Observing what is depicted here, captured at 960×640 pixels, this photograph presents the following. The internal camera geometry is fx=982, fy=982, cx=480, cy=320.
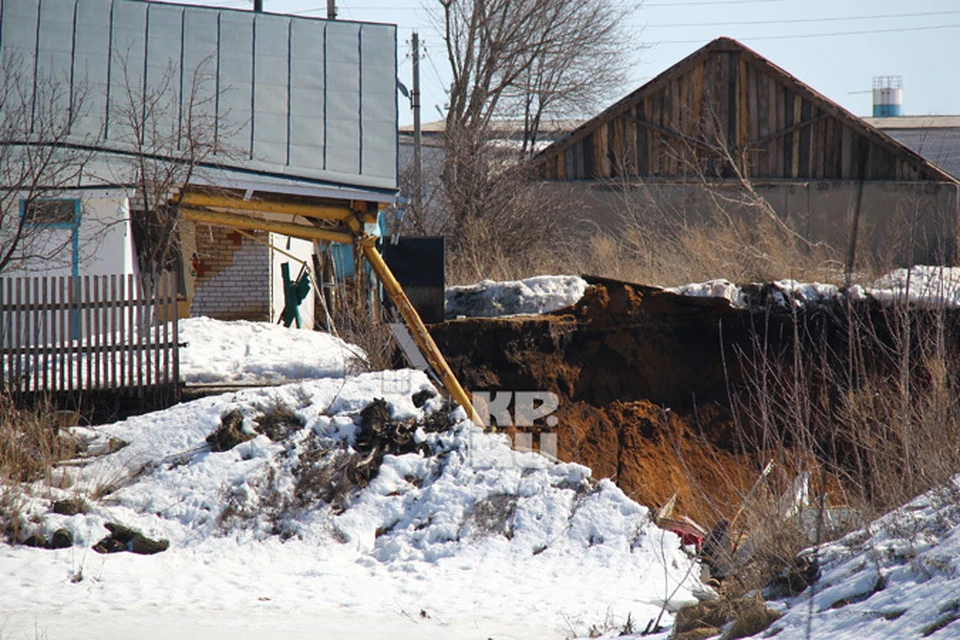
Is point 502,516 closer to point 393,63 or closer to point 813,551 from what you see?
→ point 813,551

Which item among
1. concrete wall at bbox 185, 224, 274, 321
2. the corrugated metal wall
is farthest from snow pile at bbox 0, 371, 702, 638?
concrete wall at bbox 185, 224, 274, 321

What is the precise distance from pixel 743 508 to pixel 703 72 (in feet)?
53.7

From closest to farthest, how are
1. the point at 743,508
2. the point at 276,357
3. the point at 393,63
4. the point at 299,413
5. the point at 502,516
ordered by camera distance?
1. the point at 743,508
2. the point at 502,516
3. the point at 299,413
4. the point at 276,357
5. the point at 393,63

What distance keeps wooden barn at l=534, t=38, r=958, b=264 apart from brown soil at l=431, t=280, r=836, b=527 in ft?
23.6

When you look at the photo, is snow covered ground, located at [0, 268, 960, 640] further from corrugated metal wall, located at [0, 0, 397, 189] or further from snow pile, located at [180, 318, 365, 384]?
corrugated metal wall, located at [0, 0, 397, 189]

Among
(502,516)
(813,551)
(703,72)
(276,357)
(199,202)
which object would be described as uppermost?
(703,72)

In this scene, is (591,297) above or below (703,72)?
below

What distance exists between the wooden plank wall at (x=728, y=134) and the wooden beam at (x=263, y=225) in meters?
9.82

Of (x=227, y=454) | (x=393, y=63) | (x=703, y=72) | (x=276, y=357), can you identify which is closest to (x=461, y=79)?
(x=703, y=72)

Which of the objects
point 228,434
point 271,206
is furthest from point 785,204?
point 228,434

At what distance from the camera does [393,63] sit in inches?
596

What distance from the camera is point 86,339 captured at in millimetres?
10555

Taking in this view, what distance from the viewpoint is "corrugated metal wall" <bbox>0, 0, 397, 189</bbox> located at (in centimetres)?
1389

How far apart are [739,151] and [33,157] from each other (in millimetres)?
14655
